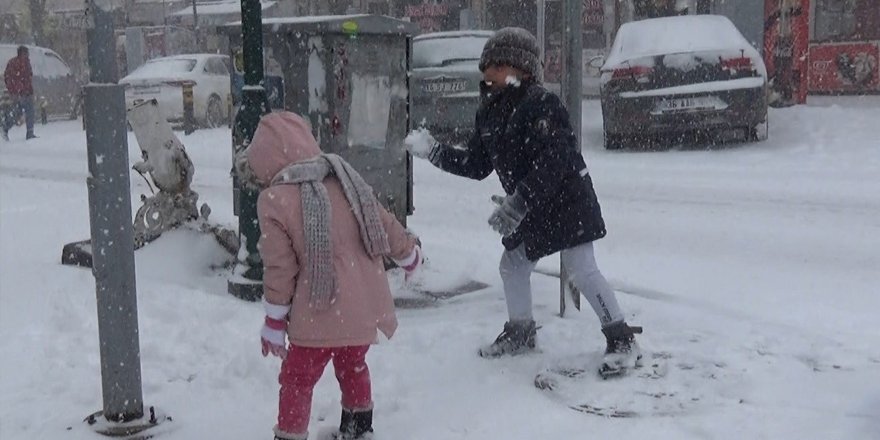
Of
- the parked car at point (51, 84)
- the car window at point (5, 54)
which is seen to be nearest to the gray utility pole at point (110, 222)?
the parked car at point (51, 84)

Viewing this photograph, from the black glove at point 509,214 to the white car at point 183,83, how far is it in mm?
13903

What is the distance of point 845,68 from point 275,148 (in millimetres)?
18010

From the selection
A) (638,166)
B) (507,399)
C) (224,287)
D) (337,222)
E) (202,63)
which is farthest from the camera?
(202,63)

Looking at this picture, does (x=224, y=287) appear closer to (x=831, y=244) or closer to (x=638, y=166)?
(x=831, y=244)

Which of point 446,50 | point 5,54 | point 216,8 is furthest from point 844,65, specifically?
point 216,8

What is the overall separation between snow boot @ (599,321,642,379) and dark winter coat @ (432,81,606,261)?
42 centimetres

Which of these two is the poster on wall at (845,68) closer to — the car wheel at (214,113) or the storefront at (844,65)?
the storefront at (844,65)

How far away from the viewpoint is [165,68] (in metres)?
18.5

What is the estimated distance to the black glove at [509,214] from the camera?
13.2 ft

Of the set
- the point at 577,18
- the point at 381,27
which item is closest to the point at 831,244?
the point at 577,18

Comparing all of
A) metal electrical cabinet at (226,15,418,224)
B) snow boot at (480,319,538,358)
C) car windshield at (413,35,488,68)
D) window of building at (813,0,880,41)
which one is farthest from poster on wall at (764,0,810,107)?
snow boot at (480,319,538,358)

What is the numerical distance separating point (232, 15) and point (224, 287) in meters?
27.0

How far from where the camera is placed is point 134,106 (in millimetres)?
6008

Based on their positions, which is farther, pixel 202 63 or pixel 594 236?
pixel 202 63
